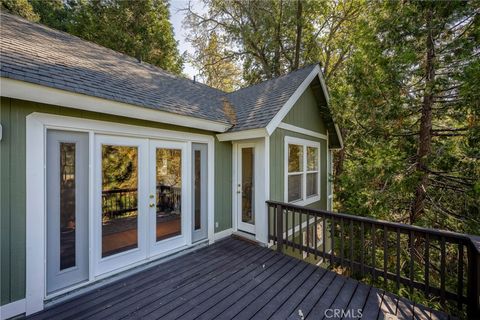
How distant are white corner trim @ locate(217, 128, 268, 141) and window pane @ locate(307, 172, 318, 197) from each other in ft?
8.64

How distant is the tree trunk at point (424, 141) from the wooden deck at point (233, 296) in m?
2.91

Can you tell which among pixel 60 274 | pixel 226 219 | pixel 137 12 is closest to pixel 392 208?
pixel 226 219

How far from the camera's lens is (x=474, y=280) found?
104 inches

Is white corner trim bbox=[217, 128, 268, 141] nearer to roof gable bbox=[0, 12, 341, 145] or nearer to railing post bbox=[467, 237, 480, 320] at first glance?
roof gable bbox=[0, 12, 341, 145]

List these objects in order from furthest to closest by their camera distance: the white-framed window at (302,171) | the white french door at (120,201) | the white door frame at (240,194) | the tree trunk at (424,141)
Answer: the white-framed window at (302,171), the white door frame at (240,194), the tree trunk at (424,141), the white french door at (120,201)

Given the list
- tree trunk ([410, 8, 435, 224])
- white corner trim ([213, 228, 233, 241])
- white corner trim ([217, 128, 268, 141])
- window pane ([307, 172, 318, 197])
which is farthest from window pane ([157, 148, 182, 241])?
tree trunk ([410, 8, 435, 224])

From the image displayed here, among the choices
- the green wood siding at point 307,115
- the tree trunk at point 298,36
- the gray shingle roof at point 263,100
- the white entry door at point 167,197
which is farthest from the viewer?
the tree trunk at point 298,36

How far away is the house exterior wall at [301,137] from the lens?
5117 millimetres

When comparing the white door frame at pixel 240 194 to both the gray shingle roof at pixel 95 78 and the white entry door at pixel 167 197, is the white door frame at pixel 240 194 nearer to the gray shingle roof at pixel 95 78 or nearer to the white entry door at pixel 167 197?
the gray shingle roof at pixel 95 78

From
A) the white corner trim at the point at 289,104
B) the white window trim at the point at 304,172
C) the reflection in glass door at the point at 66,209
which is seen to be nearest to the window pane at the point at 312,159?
the white window trim at the point at 304,172

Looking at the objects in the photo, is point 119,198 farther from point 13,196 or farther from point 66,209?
point 13,196

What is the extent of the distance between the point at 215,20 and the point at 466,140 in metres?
12.3

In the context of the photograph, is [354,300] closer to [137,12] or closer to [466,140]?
[466,140]

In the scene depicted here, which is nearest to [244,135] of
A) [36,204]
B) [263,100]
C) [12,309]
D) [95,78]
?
[263,100]
